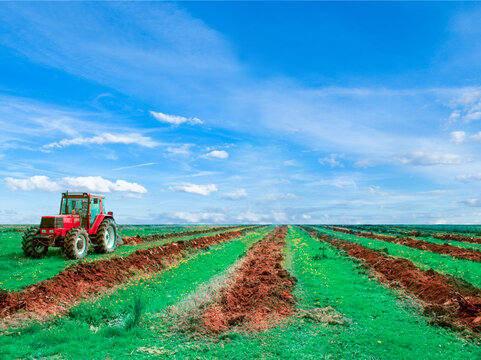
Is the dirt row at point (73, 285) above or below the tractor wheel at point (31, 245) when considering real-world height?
below

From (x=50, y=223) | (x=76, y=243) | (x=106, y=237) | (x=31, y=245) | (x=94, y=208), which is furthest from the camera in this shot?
(x=106, y=237)

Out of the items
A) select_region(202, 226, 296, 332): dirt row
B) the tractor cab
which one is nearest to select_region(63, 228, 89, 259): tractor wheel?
the tractor cab

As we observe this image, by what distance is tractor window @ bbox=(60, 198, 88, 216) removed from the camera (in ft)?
68.2

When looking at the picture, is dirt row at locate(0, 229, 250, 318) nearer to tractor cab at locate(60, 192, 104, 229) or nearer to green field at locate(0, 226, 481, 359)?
green field at locate(0, 226, 481, 359)

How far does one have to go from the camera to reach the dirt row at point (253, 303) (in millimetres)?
8719

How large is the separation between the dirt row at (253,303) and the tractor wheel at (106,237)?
10401 millimetres

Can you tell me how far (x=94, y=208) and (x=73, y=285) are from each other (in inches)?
394

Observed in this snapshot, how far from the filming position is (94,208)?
70.1ft

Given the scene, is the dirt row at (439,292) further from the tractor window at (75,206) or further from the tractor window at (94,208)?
the tractor window at (75,206)

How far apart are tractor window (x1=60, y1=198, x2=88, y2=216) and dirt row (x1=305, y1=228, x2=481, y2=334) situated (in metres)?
17.8

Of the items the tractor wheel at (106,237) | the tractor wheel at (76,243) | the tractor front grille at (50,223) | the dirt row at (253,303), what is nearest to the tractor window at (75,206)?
the tractor wheel at (106,237)

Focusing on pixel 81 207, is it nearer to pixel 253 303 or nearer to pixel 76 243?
pixel 76 243

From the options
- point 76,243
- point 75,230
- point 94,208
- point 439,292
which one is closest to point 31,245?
point 75,230

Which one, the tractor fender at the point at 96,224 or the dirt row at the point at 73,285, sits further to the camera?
the tractor fender at the point at 96,224
